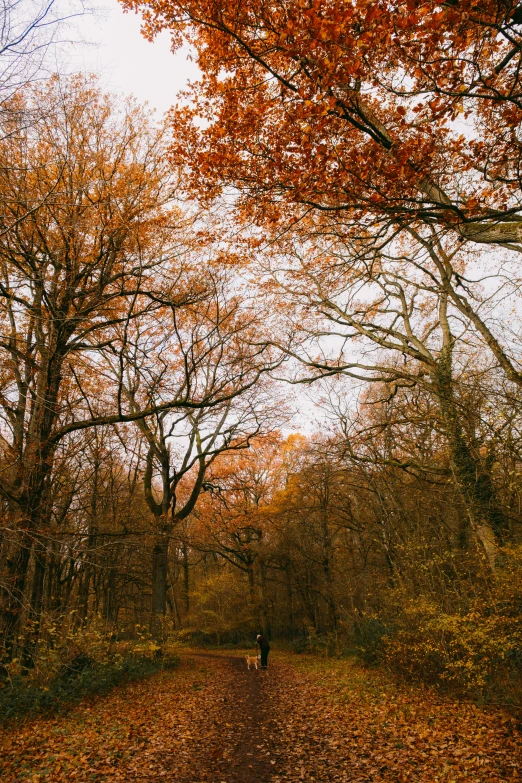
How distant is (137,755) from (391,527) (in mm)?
10178

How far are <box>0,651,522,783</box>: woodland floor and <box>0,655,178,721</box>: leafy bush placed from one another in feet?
→ 0.99

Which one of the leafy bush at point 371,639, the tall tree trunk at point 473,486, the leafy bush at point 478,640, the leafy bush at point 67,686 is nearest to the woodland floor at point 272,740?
the leafy bush at point 67,686

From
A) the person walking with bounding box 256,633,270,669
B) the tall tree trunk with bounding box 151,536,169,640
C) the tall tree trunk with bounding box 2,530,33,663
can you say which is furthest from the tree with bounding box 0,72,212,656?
the person walking with bounding box 256,633,270,669

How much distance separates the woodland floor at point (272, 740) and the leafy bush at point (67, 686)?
0.99ft

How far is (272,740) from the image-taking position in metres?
6.48

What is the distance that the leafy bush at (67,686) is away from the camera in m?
7.61

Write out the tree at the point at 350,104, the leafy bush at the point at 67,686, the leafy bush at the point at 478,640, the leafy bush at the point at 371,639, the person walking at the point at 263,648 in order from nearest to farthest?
the tree at the point at 350,104, the leafy bush at the point at 478,640, the leafy bush at the point at 67,686, the leafy bush at the point at 371,639, the person walking at the point at 263,648

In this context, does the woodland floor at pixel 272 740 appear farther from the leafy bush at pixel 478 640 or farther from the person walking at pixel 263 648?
the person walking at pixel 263 648

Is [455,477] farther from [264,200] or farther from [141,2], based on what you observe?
[141,2]

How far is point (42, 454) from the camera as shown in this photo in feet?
28.5

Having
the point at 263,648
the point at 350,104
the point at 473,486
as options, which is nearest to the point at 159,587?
the point at 263,648

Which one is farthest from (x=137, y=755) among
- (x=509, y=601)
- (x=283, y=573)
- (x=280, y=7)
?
(x=283, y=573)

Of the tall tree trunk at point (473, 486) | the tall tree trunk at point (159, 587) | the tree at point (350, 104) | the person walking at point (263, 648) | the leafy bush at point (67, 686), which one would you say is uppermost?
the tree at point (350, 104)

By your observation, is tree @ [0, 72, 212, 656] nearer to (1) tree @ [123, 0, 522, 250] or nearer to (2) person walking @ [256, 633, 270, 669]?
(1) tree @ [123, 0, 522, 250]
